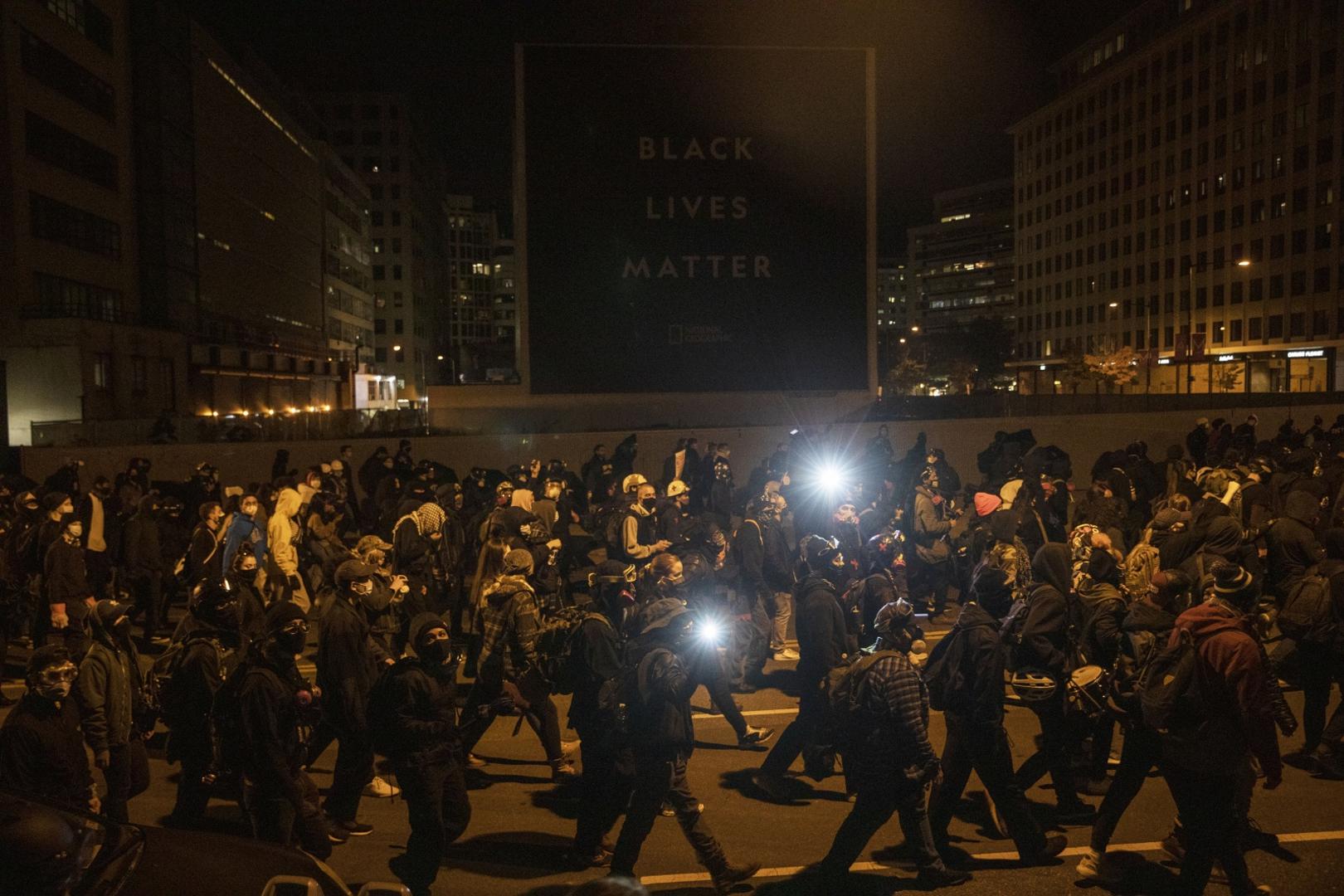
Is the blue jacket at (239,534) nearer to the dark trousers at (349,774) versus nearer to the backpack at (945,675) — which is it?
the dark trousers at (349,774)

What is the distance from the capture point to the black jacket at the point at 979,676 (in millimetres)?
6578

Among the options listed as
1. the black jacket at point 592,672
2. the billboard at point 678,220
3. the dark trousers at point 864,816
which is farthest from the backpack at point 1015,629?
the billboard at point 678,220

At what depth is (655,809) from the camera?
6211mm

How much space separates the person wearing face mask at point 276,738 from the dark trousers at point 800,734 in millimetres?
3065

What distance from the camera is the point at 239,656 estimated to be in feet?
22.9

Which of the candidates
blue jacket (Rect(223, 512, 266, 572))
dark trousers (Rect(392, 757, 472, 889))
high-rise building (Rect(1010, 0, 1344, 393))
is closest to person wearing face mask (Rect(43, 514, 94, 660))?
blue jacket (Rect(223, 512, 266, 572))

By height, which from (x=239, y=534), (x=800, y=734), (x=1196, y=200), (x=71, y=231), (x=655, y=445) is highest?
(x=1196, y=200)

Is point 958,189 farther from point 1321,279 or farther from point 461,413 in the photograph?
point 461,413

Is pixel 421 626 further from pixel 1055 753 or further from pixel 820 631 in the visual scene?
pixel 1055 753

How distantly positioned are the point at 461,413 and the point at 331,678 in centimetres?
2454

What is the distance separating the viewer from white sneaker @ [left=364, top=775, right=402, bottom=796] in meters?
8.20

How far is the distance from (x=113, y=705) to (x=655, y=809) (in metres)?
3.20

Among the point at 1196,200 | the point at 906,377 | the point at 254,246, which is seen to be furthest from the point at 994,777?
the point at 906,377

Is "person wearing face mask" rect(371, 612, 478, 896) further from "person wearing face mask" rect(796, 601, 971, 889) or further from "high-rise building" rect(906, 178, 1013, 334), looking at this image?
"high-rise building" rect(906, 178, 1013, 334)
